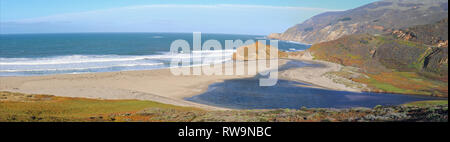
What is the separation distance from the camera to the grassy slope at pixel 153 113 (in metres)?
14.3

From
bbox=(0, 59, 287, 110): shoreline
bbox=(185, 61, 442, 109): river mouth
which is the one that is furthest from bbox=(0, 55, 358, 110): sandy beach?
bbox=(185, 61, 442, 109): river mouth

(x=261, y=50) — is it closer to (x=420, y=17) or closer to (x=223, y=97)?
(x=223, y=97)

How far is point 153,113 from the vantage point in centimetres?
1672

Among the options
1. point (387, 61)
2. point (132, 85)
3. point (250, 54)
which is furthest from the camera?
point (250, 54)

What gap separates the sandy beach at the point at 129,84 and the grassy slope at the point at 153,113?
14.2 ft

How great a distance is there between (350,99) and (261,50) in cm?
3537

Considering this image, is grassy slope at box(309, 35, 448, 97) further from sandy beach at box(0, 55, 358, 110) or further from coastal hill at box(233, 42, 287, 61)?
coastal hill at box(233, 42, 287, 61)

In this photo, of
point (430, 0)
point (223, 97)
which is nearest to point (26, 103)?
point (223, 97)

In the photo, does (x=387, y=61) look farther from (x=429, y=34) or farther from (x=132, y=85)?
(x=132, y=85)

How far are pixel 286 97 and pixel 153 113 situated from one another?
1372 cm

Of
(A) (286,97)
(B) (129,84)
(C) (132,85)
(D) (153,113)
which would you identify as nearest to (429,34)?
(A) (286,97)

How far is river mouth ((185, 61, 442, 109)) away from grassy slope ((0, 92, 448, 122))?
5.53 metres

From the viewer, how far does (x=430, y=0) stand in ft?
461

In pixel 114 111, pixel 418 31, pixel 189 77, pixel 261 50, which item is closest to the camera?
pixel 114 111
